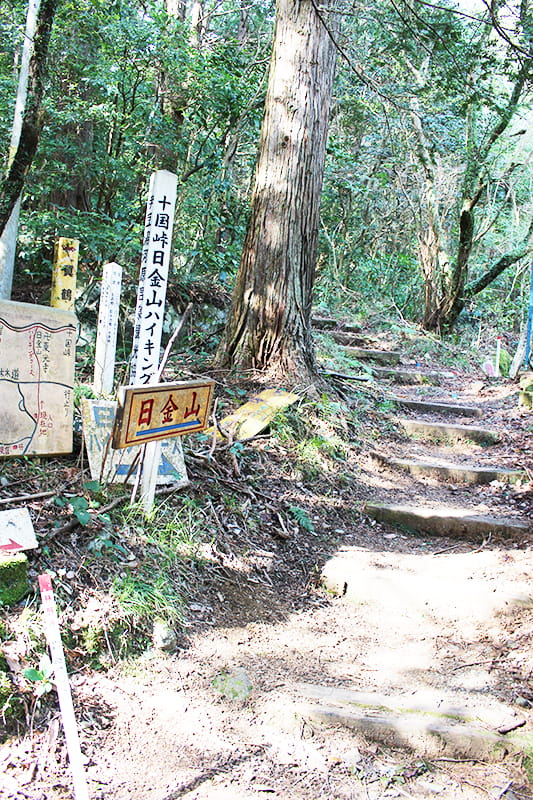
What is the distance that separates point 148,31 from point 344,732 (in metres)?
7.36

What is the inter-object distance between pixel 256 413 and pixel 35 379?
209cm

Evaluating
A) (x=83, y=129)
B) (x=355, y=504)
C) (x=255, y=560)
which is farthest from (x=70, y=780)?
(x=83, y=129)

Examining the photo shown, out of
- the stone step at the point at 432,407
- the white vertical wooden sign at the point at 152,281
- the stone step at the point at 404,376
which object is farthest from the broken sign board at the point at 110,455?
the stone step at the point at 404,376

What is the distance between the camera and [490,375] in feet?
31.9

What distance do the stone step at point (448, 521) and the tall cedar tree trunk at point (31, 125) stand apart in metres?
3.53

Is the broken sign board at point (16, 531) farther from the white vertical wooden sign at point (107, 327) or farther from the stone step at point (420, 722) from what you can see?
the white vertical wooden sign at point (107, 327)

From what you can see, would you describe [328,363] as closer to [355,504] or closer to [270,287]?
[270,287]

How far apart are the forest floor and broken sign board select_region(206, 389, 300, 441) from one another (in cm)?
16

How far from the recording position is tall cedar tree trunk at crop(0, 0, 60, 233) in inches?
158

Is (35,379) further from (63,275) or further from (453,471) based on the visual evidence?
(453,471)

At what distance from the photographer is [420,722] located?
2.46m

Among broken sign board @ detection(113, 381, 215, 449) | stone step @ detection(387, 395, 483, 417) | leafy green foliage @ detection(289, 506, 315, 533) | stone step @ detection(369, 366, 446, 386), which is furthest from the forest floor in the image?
stone step @ detection(369, 366, 446, 386)

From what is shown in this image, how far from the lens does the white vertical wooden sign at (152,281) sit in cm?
353

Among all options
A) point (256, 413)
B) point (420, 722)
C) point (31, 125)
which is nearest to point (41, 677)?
point (420, 722)
